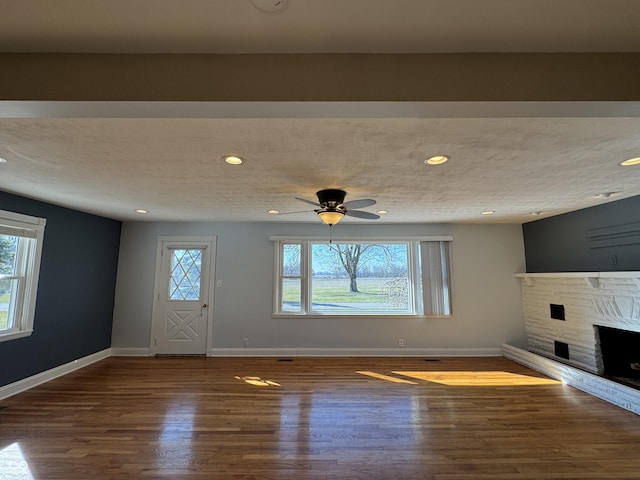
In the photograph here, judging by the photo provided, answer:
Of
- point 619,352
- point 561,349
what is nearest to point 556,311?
point 561,349

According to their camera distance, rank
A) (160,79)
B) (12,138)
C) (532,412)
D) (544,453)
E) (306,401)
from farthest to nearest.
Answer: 1. (306,401)
2. (532,412)
3. (544,453)
4. (12,138)
5. (160,79)

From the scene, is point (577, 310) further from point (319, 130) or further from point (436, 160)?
point (319, 130)

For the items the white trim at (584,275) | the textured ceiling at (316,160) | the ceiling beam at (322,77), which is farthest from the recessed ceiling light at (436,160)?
the white trim at (584,275)

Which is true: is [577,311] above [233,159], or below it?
below

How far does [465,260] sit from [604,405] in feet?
8.65

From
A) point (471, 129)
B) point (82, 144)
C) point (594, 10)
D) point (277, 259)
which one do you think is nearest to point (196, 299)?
point (277, 259)

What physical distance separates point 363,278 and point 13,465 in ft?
15.3

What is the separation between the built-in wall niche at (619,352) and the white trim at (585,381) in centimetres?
42

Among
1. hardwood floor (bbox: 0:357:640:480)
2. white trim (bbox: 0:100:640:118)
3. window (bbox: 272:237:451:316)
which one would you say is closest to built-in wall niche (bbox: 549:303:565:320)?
hardwood floor (bbox: 0:357:640:480)

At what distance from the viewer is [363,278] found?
219 inches

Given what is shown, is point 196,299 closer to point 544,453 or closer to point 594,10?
point 544,453

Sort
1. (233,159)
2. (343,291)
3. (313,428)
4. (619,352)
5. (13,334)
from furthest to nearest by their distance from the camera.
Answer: (343,291), (619,352), (13,334), (313,428), (233,159)

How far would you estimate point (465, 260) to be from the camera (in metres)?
5.41

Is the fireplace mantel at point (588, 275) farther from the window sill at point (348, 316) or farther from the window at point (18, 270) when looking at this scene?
the window at point (18, 270)
